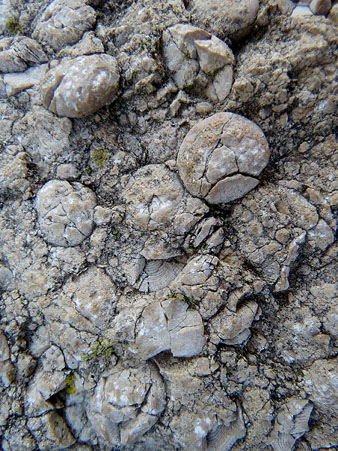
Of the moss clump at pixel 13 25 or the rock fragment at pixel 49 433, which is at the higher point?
the moss clump at pixel 13 25

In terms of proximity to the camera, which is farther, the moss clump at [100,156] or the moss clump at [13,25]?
the moss clump at [13,25]

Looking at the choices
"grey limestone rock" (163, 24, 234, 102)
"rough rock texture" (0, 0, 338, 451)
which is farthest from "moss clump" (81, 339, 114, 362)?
"grey limestone rock" (163, 24, 234, 102)

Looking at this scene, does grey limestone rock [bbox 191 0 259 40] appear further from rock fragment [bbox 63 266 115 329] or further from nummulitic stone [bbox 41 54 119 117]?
rock fragment [bbox 63 266 115 329]

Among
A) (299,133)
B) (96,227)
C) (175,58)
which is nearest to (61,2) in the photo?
(175,58)

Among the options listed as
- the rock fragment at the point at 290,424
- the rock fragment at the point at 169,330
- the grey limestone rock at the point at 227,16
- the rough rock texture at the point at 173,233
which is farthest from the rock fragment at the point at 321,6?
the rock fragment at the point at 290,424

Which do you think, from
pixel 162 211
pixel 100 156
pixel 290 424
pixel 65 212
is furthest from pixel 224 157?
pixel 290 424

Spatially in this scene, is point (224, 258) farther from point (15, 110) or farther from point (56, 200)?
point (15, 110)

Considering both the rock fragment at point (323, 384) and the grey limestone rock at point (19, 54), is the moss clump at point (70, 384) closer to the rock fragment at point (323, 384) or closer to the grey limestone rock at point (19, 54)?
the rock fragment at point (323, 384)
